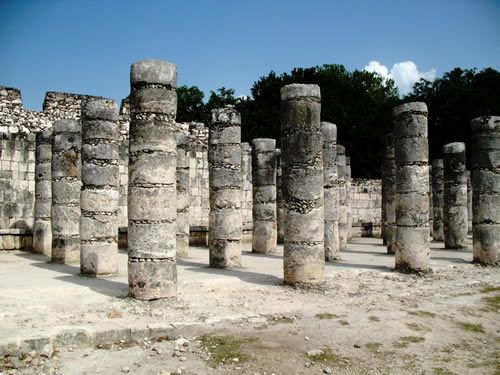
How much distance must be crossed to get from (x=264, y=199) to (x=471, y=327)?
8.76 meters

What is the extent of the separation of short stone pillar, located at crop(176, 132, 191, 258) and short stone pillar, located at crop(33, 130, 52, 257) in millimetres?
3669

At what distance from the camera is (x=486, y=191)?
41.6ft

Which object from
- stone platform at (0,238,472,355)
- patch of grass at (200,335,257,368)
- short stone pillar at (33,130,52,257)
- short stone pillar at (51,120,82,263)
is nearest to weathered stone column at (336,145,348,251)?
stone platform at (0,238,472,355)

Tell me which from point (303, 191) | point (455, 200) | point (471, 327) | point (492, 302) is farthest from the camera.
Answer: point (455, 200)

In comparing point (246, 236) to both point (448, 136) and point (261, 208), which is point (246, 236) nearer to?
point (261, 208)

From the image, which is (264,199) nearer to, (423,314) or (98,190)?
(98,190)

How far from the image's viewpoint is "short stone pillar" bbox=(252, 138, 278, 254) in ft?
49.1

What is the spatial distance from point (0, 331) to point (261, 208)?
32.6 feet

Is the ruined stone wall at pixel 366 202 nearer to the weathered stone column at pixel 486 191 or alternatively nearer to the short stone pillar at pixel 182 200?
the weathered stone column at pixel 486 191

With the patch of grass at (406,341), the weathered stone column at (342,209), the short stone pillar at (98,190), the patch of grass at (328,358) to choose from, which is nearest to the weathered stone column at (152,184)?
the short stone pillar at (98,190)

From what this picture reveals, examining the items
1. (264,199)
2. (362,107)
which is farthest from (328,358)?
(362,107)

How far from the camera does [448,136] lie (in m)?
31.8

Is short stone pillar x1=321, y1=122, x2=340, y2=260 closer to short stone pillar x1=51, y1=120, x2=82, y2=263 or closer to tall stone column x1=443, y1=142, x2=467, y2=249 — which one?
tall stone column x1=443, y1=142, x2=467, y2=249

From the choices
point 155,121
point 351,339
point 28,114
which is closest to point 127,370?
point 351,339
